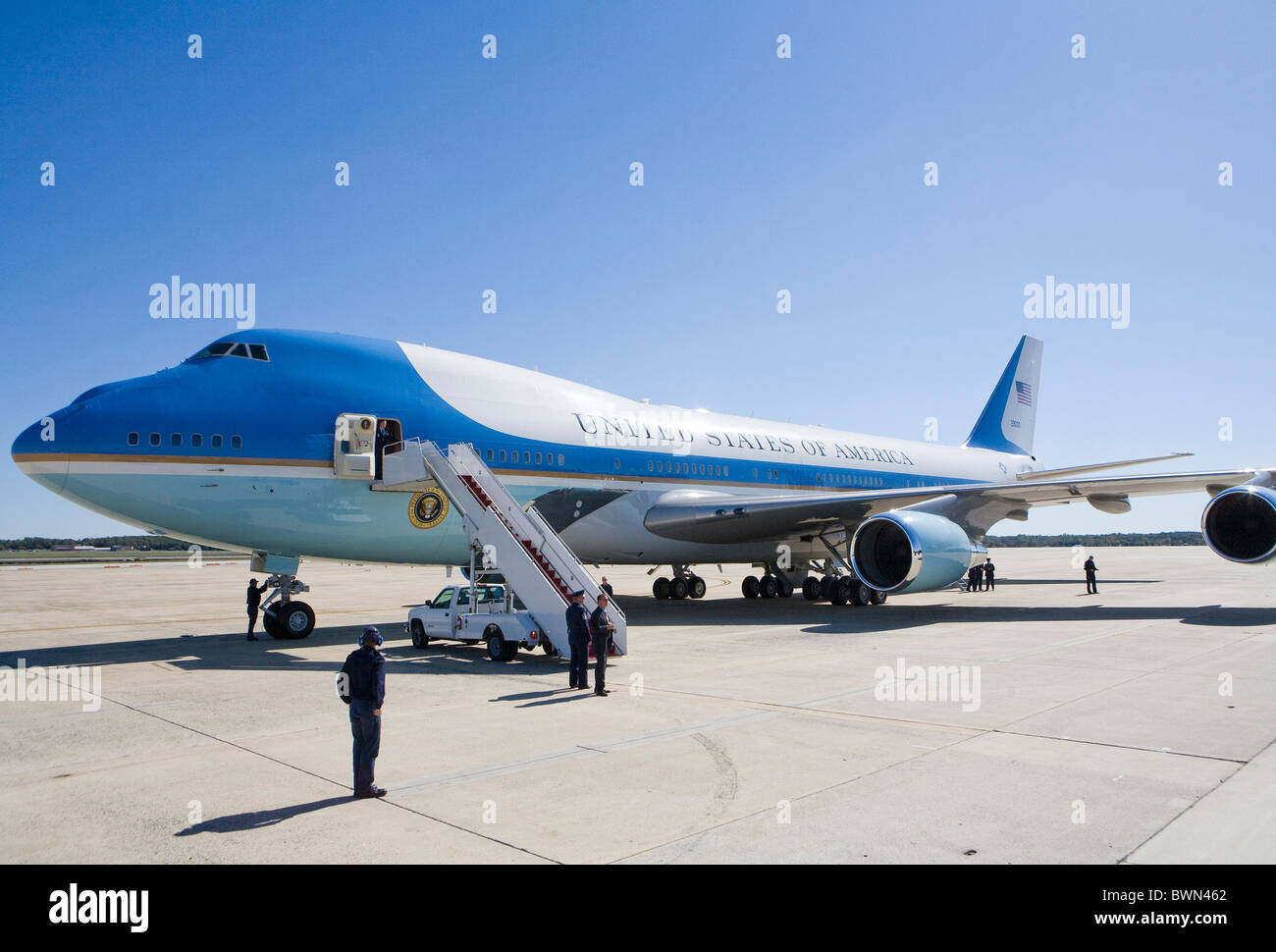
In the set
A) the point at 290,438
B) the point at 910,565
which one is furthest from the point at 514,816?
the point at 910,565

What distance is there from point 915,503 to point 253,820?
1719cm

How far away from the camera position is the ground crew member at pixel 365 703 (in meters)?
6.01

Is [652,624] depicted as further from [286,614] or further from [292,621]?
[286,614]

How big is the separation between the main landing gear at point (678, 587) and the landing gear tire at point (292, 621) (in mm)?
11963

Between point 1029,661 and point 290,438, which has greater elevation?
point 290,438

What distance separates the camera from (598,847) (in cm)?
488

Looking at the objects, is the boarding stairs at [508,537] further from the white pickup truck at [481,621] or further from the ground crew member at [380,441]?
the white pickup truck at [481,621]

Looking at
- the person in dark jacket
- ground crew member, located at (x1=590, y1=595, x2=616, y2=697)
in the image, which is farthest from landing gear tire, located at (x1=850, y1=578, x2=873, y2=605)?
ground crew member, located at (x1=590, y1=595, x2=616, y2=697)

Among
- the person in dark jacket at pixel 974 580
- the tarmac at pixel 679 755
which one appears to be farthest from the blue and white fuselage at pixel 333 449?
the person in dark jacket at pixel 974 580

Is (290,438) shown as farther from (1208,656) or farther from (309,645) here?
(1208,656)

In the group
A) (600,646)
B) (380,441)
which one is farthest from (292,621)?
(600,646)

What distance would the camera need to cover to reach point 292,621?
1512 cm
